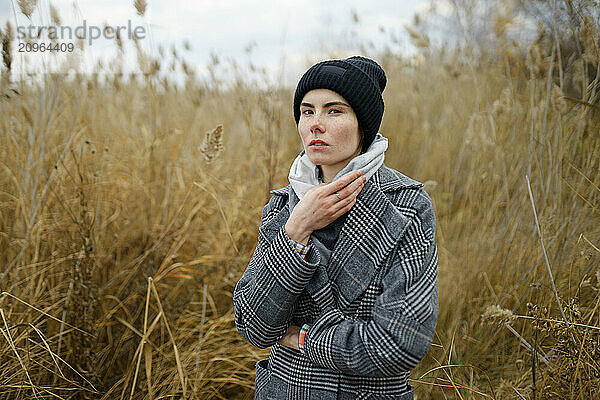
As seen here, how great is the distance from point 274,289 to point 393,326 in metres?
0.29

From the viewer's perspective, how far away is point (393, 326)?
1119mm

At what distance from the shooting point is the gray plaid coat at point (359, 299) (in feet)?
3.73

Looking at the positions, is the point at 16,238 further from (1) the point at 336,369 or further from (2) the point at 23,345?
(1) the point at 336,369

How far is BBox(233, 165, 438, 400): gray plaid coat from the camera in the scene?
1.14 meters

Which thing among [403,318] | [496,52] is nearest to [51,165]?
[403,318]

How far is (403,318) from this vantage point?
1125 millimetres

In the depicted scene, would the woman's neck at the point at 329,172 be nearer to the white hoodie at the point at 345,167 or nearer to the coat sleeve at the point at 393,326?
the white hoodie at the point at 345,167

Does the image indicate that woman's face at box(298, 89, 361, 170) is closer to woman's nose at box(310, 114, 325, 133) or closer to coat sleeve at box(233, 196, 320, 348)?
woman's nose at box(310, 114, 325, 133)

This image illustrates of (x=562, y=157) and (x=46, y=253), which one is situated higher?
(x=562, y=157)

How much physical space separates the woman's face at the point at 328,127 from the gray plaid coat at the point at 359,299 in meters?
0.12

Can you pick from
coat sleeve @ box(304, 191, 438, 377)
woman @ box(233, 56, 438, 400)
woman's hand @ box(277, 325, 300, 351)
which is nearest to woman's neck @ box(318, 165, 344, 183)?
woman @ box(233, 56, 438, 400)

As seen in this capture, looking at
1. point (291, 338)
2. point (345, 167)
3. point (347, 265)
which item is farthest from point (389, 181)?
point (291, 338)

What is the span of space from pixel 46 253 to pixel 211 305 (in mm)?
812

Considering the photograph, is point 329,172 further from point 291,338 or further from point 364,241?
point 291,338
